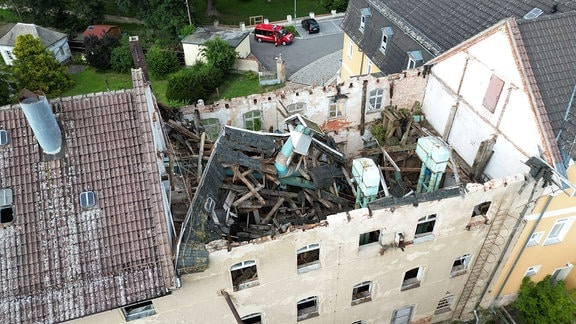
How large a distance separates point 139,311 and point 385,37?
23.2 meters

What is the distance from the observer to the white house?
173 feet

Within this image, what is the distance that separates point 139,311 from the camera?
16531 millimetres

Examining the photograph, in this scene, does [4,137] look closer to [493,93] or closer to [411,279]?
[411,279]

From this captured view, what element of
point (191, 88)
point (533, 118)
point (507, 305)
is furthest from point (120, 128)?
point (191, 88)

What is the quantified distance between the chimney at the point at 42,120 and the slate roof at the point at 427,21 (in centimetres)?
1989

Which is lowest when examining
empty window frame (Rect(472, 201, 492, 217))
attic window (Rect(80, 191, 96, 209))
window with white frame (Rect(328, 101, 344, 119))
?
empty window frame (Rect(472, 201, 492, 217))

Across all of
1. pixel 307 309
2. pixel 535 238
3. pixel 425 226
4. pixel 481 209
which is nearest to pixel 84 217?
pixel 307 309

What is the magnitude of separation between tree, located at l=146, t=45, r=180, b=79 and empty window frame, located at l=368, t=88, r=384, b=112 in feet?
111

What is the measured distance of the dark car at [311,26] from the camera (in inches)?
2211

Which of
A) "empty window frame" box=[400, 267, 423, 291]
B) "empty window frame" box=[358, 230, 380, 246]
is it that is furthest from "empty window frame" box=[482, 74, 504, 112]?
"empty window frame" box=[400, 267, 423, 291]

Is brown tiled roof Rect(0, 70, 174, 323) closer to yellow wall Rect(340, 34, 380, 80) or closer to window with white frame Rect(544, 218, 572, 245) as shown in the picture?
window with white frame Rect(544, 218, 572, 245)

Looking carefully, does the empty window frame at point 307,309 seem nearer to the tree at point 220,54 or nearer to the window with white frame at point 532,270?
the window with white frame at point 532,270

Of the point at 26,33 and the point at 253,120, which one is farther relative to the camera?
the point at 26,33

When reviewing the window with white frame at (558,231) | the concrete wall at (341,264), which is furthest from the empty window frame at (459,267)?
the window with white frame at (558,231)
